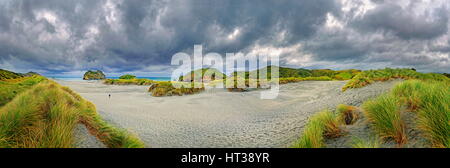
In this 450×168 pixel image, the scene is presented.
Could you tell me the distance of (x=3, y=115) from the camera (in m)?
2.53

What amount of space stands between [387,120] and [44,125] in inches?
212

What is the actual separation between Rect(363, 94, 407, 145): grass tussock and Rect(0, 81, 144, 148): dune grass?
4.08m

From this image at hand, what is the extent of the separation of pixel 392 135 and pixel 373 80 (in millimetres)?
6507

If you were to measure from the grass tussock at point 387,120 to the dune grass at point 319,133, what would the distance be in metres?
0.61

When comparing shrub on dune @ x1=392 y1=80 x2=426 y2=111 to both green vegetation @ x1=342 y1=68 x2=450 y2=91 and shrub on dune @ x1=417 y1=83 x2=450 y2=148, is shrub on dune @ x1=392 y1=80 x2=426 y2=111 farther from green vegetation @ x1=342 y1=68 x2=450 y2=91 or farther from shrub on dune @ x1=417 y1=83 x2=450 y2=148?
green vegetation @ x1=342 y1=68 x2=450 y2=91

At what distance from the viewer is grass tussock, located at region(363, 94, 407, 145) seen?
2.82 m

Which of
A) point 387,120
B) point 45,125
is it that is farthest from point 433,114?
point 45,125

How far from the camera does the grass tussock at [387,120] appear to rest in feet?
9.24

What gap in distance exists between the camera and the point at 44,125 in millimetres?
2619

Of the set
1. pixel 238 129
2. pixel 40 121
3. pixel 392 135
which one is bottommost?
pixel 238 129

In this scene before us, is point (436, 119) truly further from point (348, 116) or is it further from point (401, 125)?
point (348, 116)

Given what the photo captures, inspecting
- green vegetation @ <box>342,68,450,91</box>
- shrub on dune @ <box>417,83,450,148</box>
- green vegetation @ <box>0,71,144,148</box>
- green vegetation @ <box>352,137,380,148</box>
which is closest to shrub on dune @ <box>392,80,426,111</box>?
shrub on dune @ <box>417,83,450,148</box>
